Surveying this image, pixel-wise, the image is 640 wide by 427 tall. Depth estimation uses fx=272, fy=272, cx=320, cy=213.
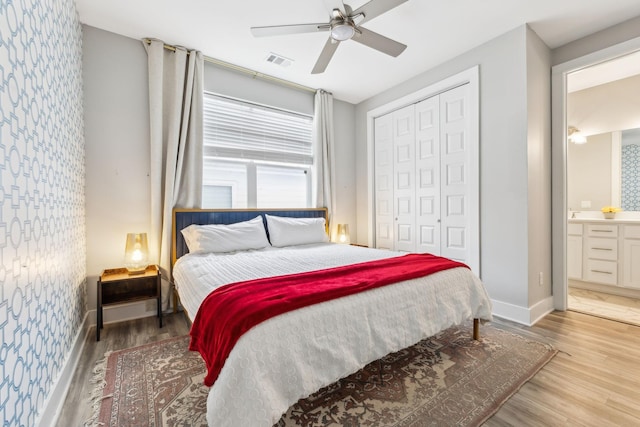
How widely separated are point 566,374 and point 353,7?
320 centimetres

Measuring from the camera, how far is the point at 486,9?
2396mm

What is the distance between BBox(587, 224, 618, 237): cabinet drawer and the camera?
3.35 meters

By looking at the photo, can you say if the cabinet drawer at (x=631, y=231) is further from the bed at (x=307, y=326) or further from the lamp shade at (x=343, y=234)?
the lamp shade at (x=343, y=234)

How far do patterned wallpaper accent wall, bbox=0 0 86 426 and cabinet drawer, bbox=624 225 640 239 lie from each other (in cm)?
528

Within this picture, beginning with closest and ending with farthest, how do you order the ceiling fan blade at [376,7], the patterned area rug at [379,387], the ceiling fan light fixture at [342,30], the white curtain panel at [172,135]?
the patterned area rug at [379,387] → the ceiling fan blade at [376,7] → the ceiling fan light fixture at [342,30] → the white curtain panel at [172,135]

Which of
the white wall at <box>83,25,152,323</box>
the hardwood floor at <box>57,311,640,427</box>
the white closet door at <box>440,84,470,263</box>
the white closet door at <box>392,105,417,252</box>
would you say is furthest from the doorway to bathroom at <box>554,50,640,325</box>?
the white wall at <box>83,25,152,323</box>

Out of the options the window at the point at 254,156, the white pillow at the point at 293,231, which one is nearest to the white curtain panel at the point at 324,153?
the window at the point at 254,156

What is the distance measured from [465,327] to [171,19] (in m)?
3.92

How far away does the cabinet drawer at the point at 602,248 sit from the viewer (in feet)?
11.0

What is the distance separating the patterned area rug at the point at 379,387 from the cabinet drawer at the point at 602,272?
2224 mm

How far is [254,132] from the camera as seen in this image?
3627 mm

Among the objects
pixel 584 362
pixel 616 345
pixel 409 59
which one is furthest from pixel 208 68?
pixel 616 345

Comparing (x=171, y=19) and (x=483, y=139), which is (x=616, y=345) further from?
(x=171, y=19)

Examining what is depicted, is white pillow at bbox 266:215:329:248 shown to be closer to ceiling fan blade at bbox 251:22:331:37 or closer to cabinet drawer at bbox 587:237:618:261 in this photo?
ceiling fan blade at bbox 251:22:331:37
